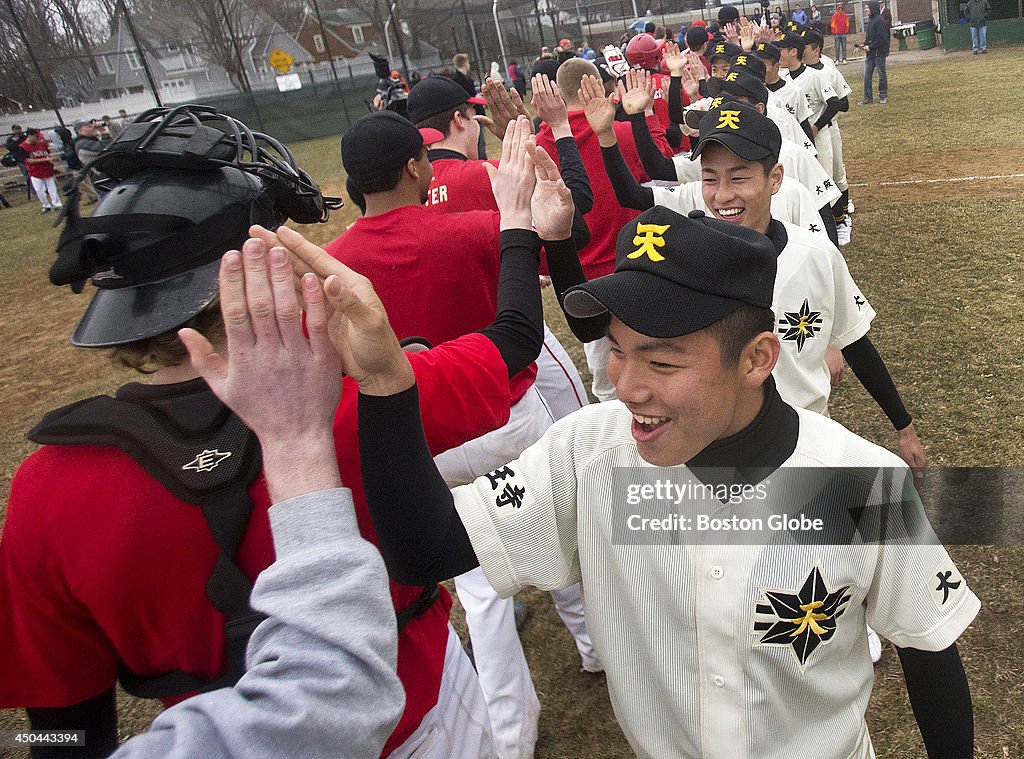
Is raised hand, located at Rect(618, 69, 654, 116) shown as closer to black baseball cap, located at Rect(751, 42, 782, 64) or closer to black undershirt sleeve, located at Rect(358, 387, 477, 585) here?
black undershirt sleeve, located at Rect(358, 387, 477, 585)

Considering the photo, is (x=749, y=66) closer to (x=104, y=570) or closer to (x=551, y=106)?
(x=551, y=106)

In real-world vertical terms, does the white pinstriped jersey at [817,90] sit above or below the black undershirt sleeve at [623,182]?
below

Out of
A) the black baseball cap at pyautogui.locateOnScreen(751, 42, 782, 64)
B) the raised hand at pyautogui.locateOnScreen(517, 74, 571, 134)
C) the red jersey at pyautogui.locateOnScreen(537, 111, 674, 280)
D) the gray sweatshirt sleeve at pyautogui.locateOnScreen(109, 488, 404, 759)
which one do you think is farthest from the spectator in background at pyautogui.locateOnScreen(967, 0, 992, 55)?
the gray sweatshirt sleeve at pyautogui.locateOnScreen(109, 488, 404, 759)

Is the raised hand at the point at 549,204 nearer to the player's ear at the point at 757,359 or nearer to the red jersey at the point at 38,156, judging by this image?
the player's ear at the point at 757,359

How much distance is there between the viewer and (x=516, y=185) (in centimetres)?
218

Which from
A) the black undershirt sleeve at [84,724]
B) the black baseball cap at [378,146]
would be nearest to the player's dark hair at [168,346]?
the black undershirt sleeve at [84,724]

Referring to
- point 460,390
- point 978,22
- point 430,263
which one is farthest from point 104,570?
point 978,22

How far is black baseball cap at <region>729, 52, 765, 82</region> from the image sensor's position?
612 centimetres

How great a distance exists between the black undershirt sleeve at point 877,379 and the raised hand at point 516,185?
1.47 meters

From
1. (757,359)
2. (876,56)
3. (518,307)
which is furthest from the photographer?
(876,56)

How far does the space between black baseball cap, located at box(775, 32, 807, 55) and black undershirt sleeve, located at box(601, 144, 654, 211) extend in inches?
253

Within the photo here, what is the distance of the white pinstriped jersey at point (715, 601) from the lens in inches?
61.2

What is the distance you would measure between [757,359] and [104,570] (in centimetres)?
136

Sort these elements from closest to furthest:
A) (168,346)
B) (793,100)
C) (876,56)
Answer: (168,346)
(793,100)
(876,56)
